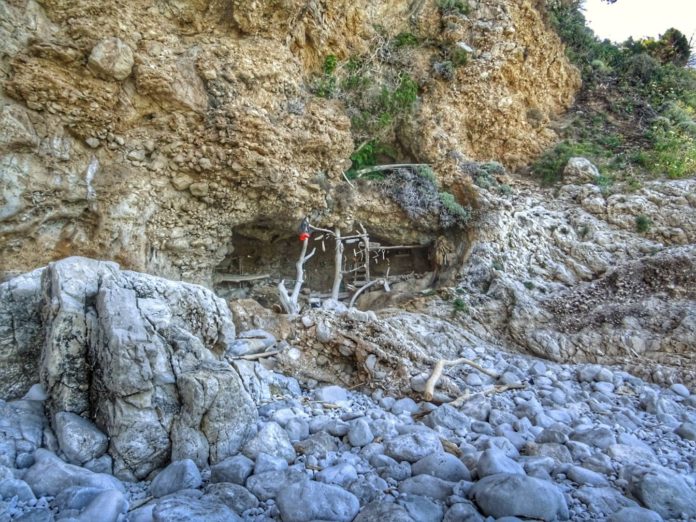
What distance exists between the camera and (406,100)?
1013cm

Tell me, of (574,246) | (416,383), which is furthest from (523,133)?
(416,383)

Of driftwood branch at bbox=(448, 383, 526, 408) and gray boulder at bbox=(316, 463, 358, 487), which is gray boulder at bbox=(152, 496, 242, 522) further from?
→ driftwood branch at bbox=(448, 383, 526, 408)

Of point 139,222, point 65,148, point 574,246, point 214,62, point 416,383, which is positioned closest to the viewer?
point 416,383

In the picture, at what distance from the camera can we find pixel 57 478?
2.38 m

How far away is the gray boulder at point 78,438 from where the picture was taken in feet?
8.59

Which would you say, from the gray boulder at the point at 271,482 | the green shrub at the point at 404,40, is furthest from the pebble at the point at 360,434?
the green shrub at the point at 404,40

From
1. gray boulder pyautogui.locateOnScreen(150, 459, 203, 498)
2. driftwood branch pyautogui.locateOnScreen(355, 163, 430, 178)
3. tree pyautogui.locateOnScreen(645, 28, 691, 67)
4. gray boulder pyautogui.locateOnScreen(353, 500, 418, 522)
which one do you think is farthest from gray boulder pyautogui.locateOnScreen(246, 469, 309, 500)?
tree pyautogui.locateOnScreen(645, 28, 691, 67)

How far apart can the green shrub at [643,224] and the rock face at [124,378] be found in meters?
8.83

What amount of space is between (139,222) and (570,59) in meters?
13.8

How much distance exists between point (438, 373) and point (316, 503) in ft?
8.67

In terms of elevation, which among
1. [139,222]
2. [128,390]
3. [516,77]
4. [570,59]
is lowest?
[128,390]

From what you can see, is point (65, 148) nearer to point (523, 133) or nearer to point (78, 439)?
point (78, 439)

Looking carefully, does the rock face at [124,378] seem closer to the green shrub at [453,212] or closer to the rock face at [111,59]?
the rock face at [111,59]

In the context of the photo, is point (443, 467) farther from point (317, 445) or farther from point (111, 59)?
point (111, 59)
